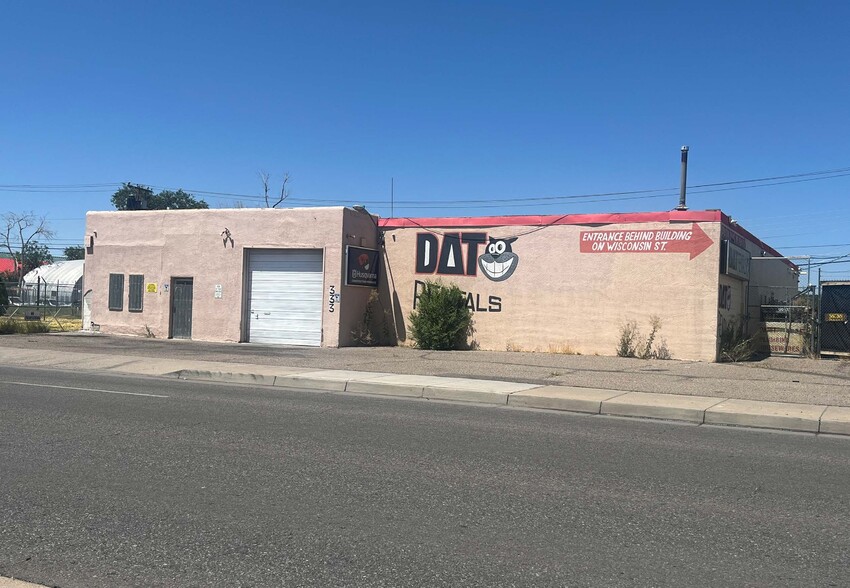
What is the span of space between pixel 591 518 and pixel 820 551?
5.20ft

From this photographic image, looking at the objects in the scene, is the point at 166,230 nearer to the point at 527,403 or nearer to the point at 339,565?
the point at 527,403

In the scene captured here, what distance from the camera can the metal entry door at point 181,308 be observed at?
25.4 meters

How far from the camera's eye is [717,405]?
1177 centimetres

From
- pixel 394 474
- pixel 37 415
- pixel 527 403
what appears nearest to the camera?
pixel 394 474

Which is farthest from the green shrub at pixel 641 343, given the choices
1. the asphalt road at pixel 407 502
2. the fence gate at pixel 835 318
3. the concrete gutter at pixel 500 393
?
the asphalt road at pixel 407 502

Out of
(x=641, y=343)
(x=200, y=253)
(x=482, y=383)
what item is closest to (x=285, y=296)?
(x=200, y=253)

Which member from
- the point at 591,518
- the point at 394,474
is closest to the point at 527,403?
the point at 394,474

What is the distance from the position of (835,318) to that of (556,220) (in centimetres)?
815

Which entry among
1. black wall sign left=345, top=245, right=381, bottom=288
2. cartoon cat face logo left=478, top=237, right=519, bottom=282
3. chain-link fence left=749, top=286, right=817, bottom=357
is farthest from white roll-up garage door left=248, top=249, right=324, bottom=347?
chain-link fence left=749, top=286, right=817, bottom=357

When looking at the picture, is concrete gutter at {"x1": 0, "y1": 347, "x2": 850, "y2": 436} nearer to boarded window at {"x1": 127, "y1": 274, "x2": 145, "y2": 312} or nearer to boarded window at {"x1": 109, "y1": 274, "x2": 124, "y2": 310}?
boarded window at {"x1": 127, "y1": 274, "x2": 145, "y2": 312}

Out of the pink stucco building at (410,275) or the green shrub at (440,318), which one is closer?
the pink stucco building at (410,275)

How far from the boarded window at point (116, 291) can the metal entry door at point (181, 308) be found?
2.34 m

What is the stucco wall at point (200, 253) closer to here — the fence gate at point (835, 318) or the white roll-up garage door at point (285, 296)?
the white roll-up garage door at point (285, 296)

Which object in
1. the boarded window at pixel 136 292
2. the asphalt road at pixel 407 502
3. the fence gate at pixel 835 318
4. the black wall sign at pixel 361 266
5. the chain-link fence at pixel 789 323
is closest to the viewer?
the asphalt road at pixel 407 502
